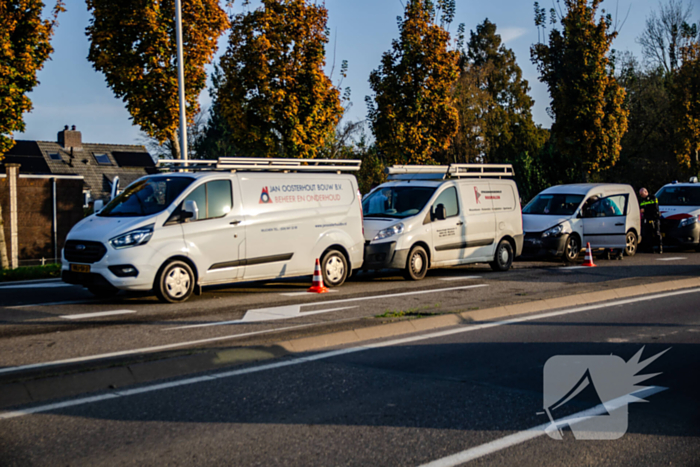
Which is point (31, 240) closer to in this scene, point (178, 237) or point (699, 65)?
point (178, 237)

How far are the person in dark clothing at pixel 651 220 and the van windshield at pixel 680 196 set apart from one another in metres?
1.99

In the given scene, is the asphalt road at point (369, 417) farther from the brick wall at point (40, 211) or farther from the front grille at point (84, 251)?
the brick wall at point (40, 211)

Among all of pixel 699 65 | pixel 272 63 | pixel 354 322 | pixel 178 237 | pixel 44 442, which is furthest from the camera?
pixel 699 65

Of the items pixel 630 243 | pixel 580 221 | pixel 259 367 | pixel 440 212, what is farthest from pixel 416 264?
pixel 630 243

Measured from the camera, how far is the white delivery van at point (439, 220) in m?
13.4

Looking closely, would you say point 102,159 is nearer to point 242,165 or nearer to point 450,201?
point 450,201

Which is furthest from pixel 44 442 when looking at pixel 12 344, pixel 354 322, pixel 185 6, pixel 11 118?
pixel 185 6

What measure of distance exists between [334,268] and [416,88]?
433 inches

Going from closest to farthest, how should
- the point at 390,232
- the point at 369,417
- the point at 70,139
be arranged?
1. the point at 369,417
2. the point at 390,232
3. the point at 70,139

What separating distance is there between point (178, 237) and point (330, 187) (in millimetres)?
3323

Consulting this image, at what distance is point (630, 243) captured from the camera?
63.5 feet

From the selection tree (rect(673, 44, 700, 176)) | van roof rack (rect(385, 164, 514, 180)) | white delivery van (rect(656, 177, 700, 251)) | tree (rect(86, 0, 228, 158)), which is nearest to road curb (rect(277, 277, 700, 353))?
van roof rack (rect(385, 164, 514, 180))

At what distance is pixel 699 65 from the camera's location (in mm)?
31938

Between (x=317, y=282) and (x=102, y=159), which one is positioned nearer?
(x=317, y=282)
